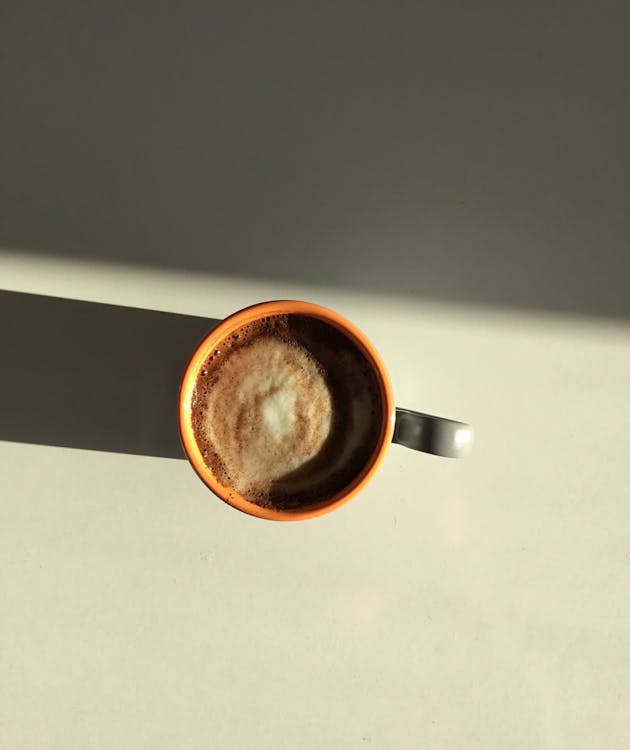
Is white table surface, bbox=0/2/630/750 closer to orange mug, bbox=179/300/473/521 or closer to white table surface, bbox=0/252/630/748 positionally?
white table surface, bbox=0/252/630/748

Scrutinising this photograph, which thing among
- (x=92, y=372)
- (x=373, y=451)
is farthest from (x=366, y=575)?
(x=92, y=372)

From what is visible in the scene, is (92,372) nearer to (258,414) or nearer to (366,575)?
(258,414)

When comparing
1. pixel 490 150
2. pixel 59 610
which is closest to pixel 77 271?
pixel 59 610

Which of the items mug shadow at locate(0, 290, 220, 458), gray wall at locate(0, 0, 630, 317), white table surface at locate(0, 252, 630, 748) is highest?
gray wall at locate(0, 0, 630, 317)

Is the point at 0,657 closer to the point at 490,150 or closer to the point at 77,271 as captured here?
the point at 77,271

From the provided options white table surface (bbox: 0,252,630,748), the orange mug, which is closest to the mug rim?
the orange mug

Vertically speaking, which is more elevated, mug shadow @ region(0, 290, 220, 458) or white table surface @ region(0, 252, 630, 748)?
mug shadow @ region(0, 290, 220, 458)

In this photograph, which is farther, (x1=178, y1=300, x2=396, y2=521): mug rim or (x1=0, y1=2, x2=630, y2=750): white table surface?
(x1=0, y1=2, x2=630, y2=750): white table surface
